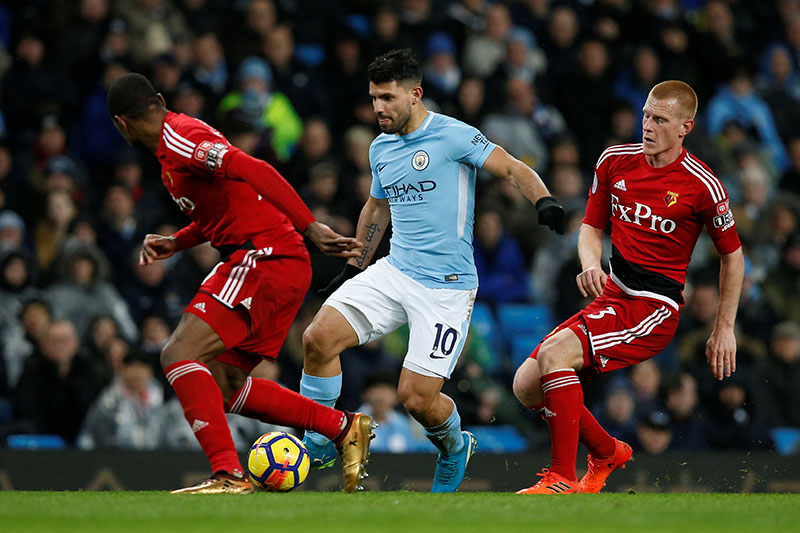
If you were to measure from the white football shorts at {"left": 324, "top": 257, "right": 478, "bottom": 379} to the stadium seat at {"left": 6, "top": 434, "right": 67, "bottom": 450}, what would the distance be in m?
3.16

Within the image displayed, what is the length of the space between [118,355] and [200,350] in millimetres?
2997

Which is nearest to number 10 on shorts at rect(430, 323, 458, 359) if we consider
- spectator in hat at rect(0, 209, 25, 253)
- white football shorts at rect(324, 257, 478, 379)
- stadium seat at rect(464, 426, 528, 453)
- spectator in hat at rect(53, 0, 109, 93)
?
white football shorts at rect(324, 257, 478, 379)

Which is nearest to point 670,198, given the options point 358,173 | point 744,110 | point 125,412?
point 125,412

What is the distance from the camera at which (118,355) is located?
8461 millimetres

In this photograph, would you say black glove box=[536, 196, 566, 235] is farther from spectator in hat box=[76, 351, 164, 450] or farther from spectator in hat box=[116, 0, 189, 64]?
spectator in hat box=[116, 0, 189, 64]

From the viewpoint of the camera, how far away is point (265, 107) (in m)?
10.4

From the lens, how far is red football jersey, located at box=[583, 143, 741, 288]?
19.6 feet

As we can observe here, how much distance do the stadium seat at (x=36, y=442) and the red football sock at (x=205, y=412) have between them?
3.07 meters

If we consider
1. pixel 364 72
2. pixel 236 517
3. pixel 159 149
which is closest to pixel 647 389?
pixel 364 72

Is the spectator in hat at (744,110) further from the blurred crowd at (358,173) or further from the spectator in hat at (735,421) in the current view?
the spectator in hat at (735,421)

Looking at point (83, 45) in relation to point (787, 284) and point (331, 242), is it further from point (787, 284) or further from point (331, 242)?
point (787, 284)

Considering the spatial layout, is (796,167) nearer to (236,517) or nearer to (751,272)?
(751,272)

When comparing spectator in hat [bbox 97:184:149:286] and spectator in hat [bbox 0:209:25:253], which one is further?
spectator in hat [bbox 97:184:149:286]

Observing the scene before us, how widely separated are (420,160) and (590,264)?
109cm
